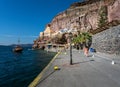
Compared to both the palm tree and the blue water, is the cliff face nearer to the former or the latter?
the palm tree

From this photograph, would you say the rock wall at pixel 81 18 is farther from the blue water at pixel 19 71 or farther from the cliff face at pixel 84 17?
the blue water at pixel 19 71

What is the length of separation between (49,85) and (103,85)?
3081 millimetres

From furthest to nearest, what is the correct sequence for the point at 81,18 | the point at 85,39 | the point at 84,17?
the point at 81,18, the point at 84,17, the point at 85,39

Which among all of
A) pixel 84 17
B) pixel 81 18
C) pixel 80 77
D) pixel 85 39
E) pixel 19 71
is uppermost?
pixel 84 17

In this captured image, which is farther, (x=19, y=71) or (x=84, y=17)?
(x=84, y=17)

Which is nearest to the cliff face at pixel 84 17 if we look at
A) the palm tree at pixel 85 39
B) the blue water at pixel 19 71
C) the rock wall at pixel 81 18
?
the rock wall at pixel 81 18

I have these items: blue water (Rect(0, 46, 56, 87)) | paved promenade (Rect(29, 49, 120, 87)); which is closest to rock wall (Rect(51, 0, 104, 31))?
blue water (Rect(0, 46, 56, 87))

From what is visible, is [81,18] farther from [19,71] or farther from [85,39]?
[19,71]

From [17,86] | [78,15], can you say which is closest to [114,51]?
[17,86]

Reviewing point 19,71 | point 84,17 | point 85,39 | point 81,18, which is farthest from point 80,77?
point 81,18

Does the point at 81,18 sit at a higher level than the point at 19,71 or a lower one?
higher

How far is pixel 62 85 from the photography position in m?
8.77

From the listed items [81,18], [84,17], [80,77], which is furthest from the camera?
[81,18]

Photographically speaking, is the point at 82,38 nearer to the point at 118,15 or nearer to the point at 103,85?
the point at 118,15
